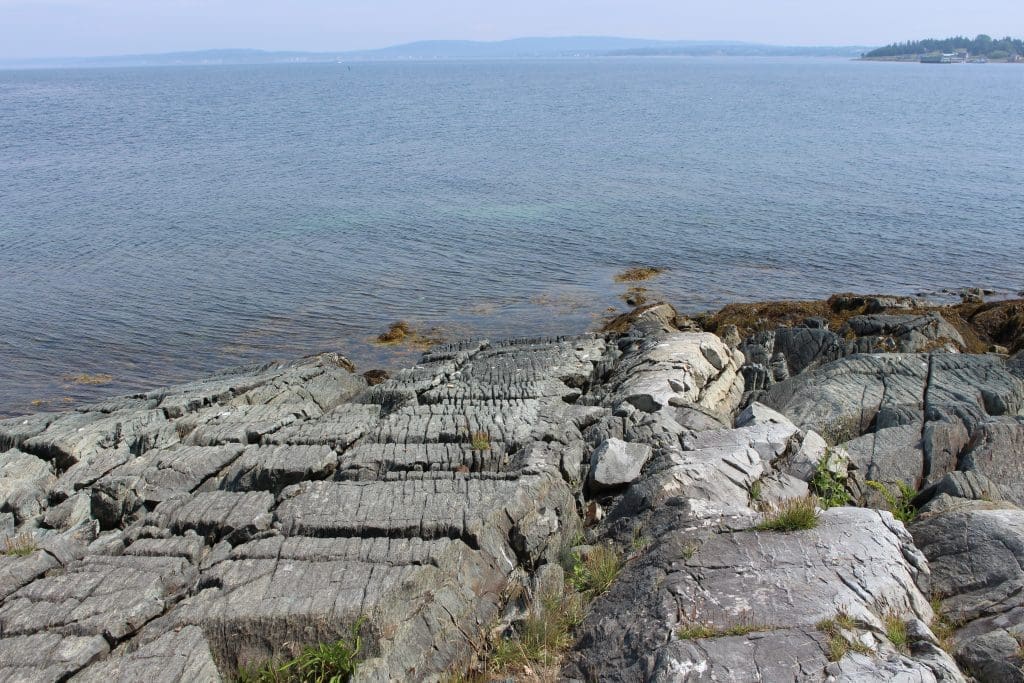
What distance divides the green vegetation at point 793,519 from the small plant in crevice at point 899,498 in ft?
5.28

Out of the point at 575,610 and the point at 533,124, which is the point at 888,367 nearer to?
the point at 575,610

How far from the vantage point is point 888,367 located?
14.7 metres

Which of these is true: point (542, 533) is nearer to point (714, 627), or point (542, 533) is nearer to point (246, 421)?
point (714, 627)

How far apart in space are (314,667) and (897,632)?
4.81 metres

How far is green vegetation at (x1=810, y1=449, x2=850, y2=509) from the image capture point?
9.24m

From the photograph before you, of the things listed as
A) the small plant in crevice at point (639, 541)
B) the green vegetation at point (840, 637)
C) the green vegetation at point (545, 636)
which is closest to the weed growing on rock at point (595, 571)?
the green vegetation at point (545, 636)

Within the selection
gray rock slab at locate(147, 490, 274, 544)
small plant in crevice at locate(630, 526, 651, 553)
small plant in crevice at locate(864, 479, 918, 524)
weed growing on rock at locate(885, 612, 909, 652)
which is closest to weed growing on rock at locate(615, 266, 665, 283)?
small plant in crevice at locate(864, 479, 918, 524)

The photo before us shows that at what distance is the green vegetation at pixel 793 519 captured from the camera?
764cm

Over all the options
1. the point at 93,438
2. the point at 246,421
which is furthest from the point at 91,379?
the point at 246,421

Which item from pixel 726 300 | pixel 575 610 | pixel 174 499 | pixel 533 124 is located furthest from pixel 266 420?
pixel 533 124

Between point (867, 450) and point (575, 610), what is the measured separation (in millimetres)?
5857

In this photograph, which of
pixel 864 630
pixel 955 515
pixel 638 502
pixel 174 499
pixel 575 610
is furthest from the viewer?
pixel 174 499

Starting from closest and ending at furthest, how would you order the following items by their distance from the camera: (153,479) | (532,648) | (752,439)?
1. (532,648)
2. (752,439)
3. (153,479)

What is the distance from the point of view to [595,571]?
→ 308 inches
